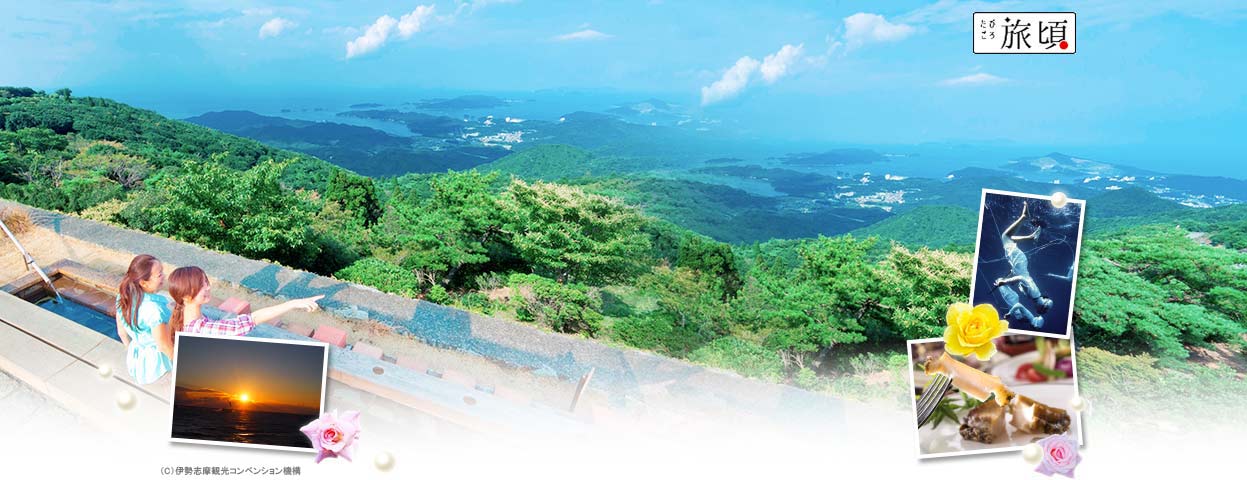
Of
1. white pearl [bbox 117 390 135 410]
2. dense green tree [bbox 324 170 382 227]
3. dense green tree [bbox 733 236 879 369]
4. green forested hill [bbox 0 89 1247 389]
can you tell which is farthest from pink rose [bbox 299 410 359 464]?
dense green tree [bbox 324 170 382 227]

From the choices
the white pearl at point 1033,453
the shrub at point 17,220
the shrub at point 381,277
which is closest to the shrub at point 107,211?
the shrub at point 17,220

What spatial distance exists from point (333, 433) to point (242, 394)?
277mm

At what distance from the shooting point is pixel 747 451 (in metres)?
1.75

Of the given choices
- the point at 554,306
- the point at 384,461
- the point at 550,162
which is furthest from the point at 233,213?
the point at 550,162

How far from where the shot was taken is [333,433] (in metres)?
1.38

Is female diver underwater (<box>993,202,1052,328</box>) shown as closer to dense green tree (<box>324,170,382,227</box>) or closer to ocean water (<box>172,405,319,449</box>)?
ocean water (<box>172,405,319,449</box>)

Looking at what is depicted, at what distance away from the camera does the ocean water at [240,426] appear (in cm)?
143

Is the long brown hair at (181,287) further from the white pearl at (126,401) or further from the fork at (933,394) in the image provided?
the fork at (933,394)

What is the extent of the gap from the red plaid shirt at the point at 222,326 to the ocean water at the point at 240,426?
0.19 meters

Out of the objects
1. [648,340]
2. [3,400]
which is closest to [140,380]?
[3,400]

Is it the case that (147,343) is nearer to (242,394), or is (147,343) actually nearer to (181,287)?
(181,287)

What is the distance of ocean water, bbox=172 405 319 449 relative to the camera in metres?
1.43

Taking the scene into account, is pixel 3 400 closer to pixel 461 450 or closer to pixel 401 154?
pixel 461 450

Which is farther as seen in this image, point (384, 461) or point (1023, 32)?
point (1023, 32)
